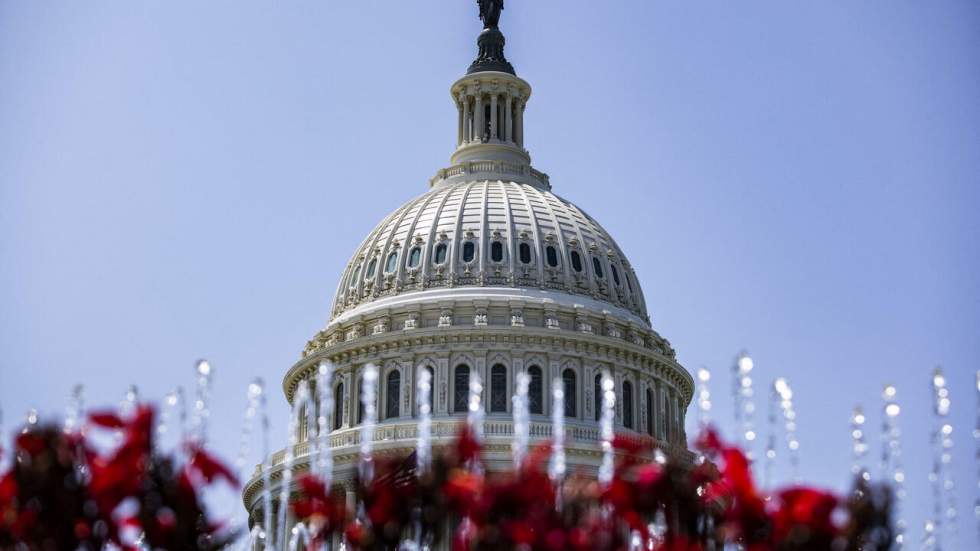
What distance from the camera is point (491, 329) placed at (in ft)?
285

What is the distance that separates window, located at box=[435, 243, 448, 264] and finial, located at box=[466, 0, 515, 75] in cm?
1443

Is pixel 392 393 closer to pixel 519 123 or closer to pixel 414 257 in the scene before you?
pixel 414 257

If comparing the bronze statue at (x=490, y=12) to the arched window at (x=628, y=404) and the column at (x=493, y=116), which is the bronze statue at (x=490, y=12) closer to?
the column at (x=493, y=116)

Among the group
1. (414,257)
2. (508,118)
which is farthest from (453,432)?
(508,118)

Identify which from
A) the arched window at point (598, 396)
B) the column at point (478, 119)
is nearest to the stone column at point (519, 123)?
the column at point (478, 119)

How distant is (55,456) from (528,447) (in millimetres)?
55235

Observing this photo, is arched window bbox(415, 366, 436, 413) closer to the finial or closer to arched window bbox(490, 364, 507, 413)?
arched window bbox(490, 364, 507, 413)

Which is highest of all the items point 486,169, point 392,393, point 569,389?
point 486,169

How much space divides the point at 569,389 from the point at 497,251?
8.83 m

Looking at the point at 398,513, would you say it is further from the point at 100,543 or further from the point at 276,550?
the point at 276,550

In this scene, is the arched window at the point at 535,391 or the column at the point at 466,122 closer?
the arched window at the point at 535,391

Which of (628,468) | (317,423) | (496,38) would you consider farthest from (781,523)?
(496,38)

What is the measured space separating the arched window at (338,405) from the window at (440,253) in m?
8.34

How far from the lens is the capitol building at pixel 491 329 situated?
85.9m
